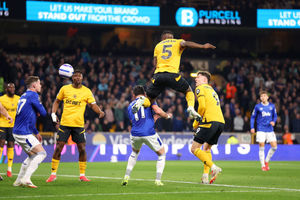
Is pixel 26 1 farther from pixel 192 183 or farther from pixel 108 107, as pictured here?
pixel 192 183

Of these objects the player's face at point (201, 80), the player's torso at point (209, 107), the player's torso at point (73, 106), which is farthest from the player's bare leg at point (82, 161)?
the player's face at point (201, 80)

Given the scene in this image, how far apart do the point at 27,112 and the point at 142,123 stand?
2.39 metres

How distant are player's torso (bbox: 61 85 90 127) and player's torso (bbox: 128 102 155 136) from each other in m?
1.45

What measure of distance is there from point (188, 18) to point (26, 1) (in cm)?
864

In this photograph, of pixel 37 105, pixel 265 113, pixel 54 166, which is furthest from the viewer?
pixel 265 113

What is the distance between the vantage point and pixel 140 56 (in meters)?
35.3

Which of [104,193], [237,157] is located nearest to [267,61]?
[237,157]

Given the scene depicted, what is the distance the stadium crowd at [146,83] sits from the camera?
2769cm

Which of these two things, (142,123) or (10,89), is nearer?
(142,123)

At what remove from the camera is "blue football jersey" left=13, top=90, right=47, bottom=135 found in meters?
11.5

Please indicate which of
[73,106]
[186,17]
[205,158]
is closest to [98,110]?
[73,106]

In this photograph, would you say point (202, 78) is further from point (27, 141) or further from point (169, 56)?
point (27, 141)

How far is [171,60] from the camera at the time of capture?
1189 centimetres

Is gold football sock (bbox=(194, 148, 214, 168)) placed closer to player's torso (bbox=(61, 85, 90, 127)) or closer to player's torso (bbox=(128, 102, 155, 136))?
player's torso (bbox=(128, 102, 155, 136))
